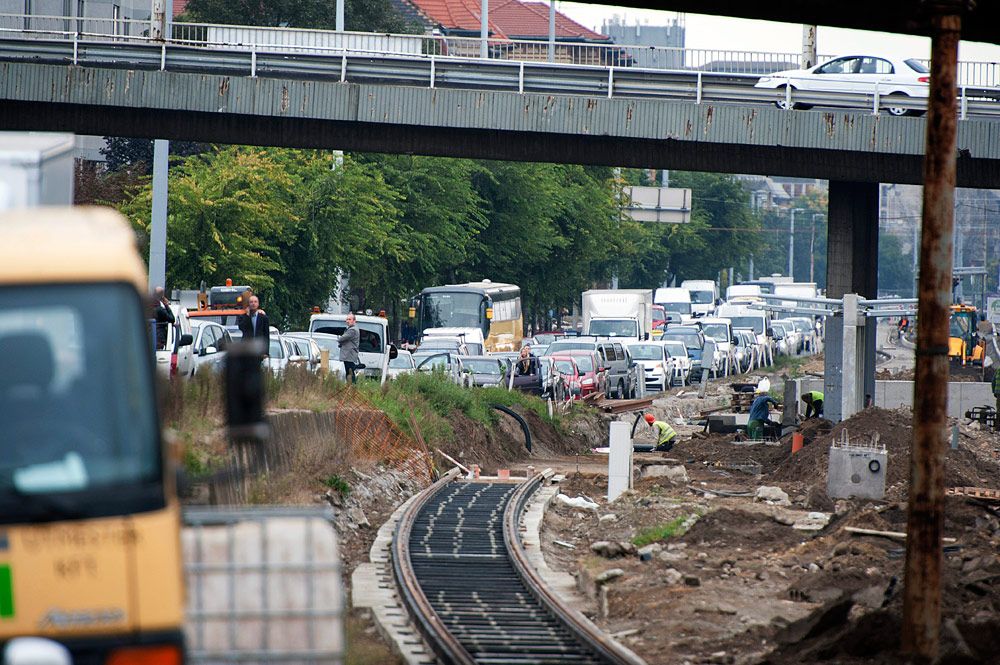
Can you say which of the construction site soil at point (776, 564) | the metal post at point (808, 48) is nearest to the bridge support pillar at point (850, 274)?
the metal post at point (808, 48)

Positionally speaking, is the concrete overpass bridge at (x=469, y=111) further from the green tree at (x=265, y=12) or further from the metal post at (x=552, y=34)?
the green tree at (x=265, y=12)

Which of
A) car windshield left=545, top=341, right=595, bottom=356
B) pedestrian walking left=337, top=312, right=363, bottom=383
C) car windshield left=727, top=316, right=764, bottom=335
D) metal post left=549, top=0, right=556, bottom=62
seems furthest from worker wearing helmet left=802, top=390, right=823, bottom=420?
car windshield left=727, top=316, right=764, bottom=335

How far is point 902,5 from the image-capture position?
1329 centimetres

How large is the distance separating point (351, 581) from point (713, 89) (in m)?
17.2

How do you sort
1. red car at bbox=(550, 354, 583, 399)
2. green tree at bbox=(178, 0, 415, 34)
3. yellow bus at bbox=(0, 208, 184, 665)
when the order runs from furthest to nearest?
1. green tree at bbox=(178, 0, 415, 34)
2. red car at bbox=(550, 354, 583, 399)
3. yellow bus at bbox=(0, 208, 184, 665)

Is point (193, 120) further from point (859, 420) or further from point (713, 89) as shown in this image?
point (859, 420)

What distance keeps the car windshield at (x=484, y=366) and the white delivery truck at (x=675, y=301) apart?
4789cm

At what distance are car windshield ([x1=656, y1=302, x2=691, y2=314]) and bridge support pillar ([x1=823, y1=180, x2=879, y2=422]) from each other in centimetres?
5095

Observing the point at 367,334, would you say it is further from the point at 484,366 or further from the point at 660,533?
the point at 660,533

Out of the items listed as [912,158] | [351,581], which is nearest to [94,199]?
[912,158]

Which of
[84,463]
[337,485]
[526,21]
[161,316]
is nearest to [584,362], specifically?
[161,316]

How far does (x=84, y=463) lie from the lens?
21.0ft

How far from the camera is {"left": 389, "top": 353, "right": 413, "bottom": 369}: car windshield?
1400 inches

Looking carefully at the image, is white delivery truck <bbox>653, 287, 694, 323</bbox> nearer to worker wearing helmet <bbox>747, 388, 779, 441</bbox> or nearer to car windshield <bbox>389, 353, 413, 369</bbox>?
car windshield <bbox>389, 353, 413, 369</bbox>
